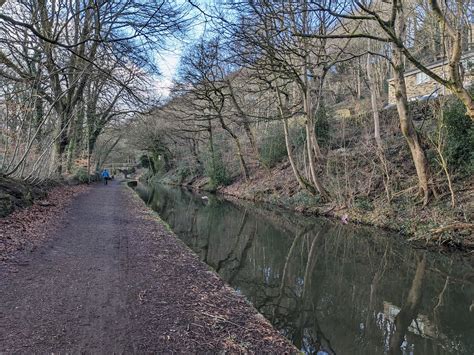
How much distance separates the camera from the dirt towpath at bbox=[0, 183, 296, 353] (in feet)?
10.7

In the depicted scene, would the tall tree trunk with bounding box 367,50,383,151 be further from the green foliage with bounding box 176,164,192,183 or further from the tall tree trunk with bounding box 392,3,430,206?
the green foliage with bounding box 176,164,192,183

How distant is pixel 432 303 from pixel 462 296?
2.45 feet

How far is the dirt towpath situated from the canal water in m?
0.87

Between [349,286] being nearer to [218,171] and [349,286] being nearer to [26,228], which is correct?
[26,228]

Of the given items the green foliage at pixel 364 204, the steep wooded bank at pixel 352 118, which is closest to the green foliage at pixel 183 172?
the steep wooded bank at pixel 352 118

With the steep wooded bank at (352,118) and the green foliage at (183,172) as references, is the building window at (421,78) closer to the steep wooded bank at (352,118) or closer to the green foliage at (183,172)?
the steep wooded bank at (352,118)

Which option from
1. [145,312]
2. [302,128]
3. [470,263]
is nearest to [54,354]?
[145,312]

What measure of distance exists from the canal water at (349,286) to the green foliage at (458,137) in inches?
138

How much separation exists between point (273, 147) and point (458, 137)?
1330cm

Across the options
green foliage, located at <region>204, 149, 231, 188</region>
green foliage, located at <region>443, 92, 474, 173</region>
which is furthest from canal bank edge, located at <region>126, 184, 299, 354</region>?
green foliage, located at <region>204, 149, 231, 188</region>

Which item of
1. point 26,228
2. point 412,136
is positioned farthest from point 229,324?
point 412,136

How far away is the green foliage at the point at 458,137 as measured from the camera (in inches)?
431

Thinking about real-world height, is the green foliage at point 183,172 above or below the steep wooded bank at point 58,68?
below

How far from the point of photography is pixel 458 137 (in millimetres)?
11109
